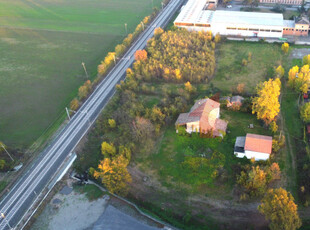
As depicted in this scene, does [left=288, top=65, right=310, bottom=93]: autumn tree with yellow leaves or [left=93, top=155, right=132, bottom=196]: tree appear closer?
[left=93, top=155, right=132, bottom=196]: tree

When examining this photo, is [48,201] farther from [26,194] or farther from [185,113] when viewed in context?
[185,113]

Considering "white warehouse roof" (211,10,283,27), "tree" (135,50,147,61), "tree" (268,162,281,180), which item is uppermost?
"white warehouse roof" (211,10,283,27)

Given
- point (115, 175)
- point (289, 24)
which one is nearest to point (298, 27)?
point (289, 24)

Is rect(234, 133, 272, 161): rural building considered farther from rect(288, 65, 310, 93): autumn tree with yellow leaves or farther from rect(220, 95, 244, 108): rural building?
rect(288, 65, 310, 93): autumn tree with yellow leaves

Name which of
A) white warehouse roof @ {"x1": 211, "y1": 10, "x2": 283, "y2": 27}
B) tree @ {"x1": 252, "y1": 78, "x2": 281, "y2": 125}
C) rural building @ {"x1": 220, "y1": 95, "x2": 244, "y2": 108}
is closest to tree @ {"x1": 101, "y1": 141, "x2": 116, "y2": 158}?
rural building @ {"x1": 220, "y1": 95, "x2": 244, "y2": 108}

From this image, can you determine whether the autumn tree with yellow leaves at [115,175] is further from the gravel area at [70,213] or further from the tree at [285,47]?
the tree at [285,47]

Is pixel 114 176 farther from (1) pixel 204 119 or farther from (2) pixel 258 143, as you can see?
(2) pixel 258 143

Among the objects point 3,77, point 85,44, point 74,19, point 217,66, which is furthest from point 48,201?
point 74,19
